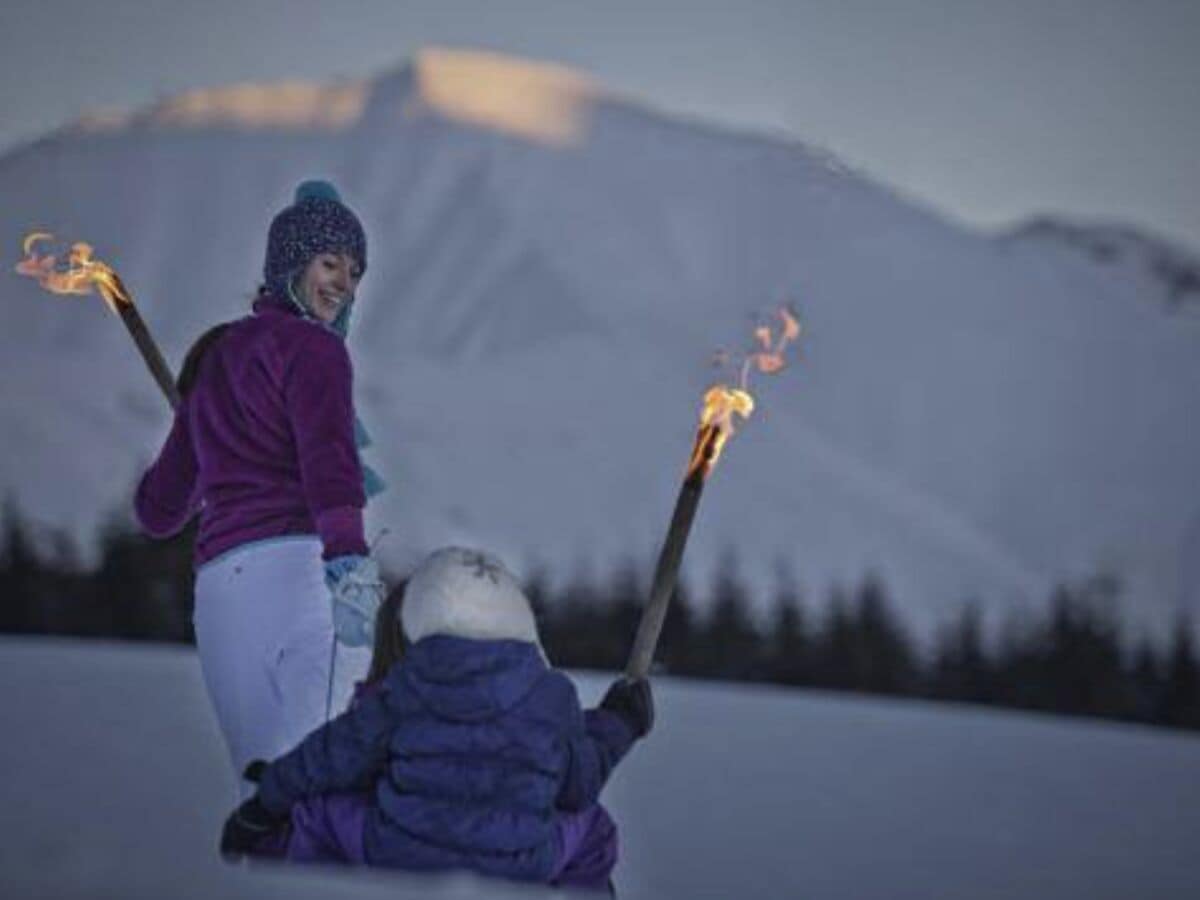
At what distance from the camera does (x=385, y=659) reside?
239 centimetres

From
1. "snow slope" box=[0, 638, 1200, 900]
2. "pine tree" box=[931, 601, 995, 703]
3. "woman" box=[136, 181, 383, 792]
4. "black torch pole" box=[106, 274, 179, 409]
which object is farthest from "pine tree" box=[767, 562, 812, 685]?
"woman" box=[136, 181, 383, 792]

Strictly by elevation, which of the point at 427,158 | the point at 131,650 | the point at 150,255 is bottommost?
the point at 131,650

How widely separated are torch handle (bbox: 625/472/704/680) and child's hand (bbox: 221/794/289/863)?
0.62 meters

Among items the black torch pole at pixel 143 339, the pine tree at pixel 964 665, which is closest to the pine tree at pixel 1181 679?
the pine tree at pixel 964 665

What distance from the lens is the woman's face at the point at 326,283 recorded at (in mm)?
2627

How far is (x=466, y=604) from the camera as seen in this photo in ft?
7.38

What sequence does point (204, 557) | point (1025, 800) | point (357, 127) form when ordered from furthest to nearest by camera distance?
1. point (357, 127)
2. point (1025, 800)
3. point (204, 557)

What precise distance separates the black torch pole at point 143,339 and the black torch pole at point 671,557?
866mm

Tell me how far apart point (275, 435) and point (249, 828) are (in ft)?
1.81

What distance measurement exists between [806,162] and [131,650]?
175 inches


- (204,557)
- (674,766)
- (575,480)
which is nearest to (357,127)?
(575,480)

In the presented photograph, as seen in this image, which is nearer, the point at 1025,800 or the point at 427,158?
the point at 1025,800

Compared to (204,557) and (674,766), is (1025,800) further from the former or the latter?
(204,557)

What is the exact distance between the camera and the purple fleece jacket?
7.88 ft
